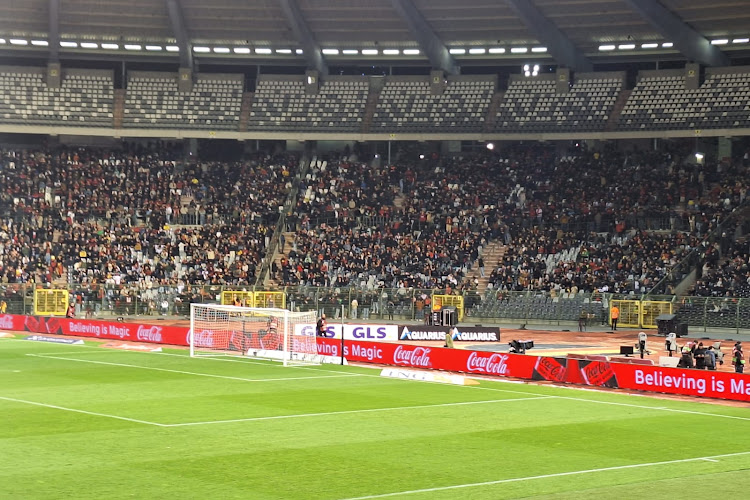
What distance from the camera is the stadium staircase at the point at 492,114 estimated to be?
68.1 m

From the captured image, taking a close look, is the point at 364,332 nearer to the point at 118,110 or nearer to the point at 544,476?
the point at 544,476

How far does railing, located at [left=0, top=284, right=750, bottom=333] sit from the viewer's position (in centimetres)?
5384

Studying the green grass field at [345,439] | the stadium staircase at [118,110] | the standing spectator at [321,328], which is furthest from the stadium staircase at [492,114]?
the green grass field at [345,439]

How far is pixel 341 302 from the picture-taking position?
180ft

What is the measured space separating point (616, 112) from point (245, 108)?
23229 mm

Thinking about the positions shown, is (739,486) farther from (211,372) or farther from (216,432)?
(211,372)

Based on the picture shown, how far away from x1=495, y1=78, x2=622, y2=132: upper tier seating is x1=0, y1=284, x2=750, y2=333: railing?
1603 cm

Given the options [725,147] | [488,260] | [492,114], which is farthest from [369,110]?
[725,147]

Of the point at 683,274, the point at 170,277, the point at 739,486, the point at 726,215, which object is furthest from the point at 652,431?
the point at 170,277

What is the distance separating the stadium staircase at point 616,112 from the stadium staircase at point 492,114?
7037 millimetres

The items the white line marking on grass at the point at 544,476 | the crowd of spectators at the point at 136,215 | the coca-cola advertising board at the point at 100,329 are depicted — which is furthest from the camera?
the crowd of spectators at the point at 136,215

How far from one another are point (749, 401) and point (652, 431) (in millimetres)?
6362

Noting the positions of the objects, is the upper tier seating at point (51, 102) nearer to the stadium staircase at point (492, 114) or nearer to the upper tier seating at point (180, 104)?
the upper tier seating at point (180, 104)

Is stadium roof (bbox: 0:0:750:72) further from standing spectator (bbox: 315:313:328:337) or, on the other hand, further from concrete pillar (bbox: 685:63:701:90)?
standing spectator (bbox: 315:313:328:337)
